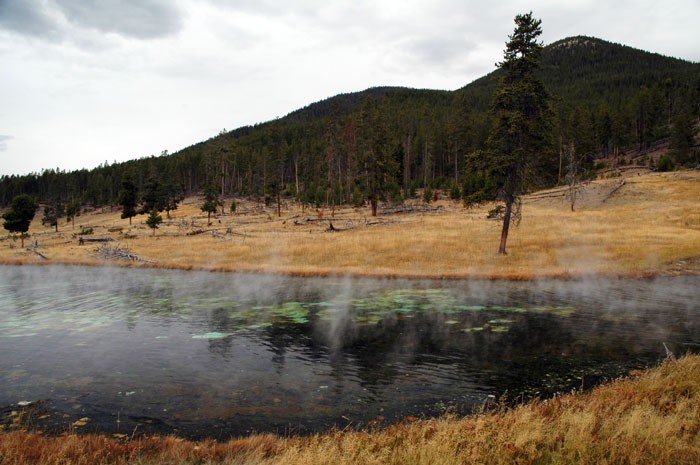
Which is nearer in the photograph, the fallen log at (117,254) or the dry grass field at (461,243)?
the dry grass field at (461,243)

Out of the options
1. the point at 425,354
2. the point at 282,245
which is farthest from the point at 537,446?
the point at 282,245

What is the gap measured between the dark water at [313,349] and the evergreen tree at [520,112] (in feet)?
33.1

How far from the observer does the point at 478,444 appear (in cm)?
657

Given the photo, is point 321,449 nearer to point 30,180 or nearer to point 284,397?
point 284,397

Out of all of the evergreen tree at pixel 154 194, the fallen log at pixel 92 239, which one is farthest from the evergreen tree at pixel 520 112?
the evergreen tree at pixel 154 194

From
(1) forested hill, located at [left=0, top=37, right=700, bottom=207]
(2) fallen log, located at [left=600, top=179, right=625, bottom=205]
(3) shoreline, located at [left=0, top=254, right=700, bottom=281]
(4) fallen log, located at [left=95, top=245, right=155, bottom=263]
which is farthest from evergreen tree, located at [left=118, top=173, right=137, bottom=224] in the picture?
→ (2) fallen log, located at [left=600, top=179, right=625, bottom=205]

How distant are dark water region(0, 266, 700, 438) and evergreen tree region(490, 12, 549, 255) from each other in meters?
10.1

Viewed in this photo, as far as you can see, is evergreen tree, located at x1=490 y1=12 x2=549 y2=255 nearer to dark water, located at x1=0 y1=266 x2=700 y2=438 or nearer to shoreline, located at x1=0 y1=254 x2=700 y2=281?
shoreline, located at x1=0 y1=254 x2=700 y2=281

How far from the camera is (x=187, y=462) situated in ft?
22.2

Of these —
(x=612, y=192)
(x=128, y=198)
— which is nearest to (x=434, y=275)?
(x=612, y=192)

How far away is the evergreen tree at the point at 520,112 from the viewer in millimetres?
29453

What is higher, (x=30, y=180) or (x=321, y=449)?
(x=30, y=180)

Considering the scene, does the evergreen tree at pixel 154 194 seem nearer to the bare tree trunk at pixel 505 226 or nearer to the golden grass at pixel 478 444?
the bare tree trunk at pixel 505 226

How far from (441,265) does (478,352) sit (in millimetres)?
17943
